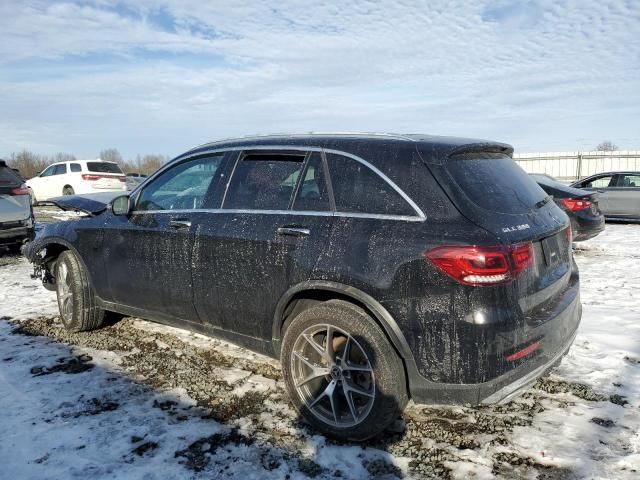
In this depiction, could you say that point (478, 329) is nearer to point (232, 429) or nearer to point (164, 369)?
point (232, 429)

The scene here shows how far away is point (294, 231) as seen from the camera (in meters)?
3.20

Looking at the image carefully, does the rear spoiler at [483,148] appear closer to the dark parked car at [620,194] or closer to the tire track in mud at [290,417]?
the tire track in mud at [290,417]

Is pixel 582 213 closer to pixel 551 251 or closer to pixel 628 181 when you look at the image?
pixel 628 181

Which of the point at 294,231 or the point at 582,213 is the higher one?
the point at 294,231

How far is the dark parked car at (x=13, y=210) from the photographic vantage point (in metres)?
8.46

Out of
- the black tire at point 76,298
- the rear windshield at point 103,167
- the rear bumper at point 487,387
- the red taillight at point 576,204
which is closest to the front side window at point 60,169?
the rear windshield at point 103,167

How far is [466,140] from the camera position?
329 cm

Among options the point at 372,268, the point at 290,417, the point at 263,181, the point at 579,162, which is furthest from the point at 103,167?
the point at 579,162

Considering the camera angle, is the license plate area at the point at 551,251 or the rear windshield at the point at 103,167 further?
the rear windshield at the point at 103,167

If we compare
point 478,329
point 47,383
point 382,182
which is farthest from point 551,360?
point 47,383

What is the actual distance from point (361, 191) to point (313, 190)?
1.16 feet

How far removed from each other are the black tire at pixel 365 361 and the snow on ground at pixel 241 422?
0.11 meters

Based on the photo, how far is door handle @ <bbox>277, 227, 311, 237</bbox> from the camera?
10.4ft

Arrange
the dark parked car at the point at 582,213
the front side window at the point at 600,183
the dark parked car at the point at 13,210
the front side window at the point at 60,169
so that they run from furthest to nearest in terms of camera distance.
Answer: the front side window at the point at 60,169, the front side window at the point at 600,183, the dark parked car at the point at 582,213, the dark parked car at the point at 13,210
